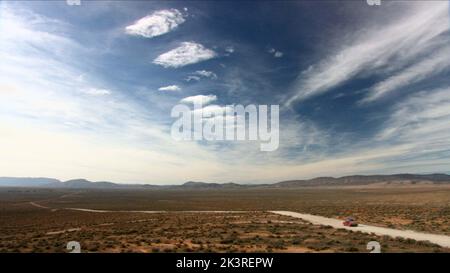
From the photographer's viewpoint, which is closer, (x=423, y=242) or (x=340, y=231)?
(x=423, y=242)

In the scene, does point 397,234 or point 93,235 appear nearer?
point 397,234

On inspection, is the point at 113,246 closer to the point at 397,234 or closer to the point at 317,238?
the point at 317,238

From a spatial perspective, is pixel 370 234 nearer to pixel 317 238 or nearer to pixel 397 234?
pixel 397 234
